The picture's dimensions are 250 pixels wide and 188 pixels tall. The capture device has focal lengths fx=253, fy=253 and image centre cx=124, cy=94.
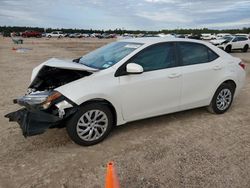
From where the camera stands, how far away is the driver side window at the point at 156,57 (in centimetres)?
425

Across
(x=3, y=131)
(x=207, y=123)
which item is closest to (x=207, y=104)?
(x=207, y=123)

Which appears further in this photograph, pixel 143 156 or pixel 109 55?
pixel 109 55

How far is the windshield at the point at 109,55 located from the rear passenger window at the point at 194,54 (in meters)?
0.89

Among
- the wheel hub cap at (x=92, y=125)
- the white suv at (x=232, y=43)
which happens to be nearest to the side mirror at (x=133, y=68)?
the wheel hub cap at (x=92, y=125)

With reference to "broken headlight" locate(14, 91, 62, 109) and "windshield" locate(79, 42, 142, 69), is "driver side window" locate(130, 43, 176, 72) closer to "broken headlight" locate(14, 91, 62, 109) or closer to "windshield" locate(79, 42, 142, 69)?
"windshield" locate(79, 42, 142, 69)

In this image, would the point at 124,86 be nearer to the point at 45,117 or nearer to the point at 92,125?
the point at 92,125

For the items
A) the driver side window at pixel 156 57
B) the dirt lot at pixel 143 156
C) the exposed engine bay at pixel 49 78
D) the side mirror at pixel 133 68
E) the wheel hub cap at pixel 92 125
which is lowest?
the dirt lot at pixel 143 156

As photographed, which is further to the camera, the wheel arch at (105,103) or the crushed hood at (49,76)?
the crushed hood at (49,76)

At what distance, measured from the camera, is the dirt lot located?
3.06 meters

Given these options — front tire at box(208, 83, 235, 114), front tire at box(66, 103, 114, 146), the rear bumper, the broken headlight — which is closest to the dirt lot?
front tire at box(66, 103, 114, 146)

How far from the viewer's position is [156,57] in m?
4.41

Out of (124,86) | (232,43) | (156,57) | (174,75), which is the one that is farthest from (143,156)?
(232,43)

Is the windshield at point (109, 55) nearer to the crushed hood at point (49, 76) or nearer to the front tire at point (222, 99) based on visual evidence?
the crushed hood at point (49, 76)

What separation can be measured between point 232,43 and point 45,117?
23005 millimetres
